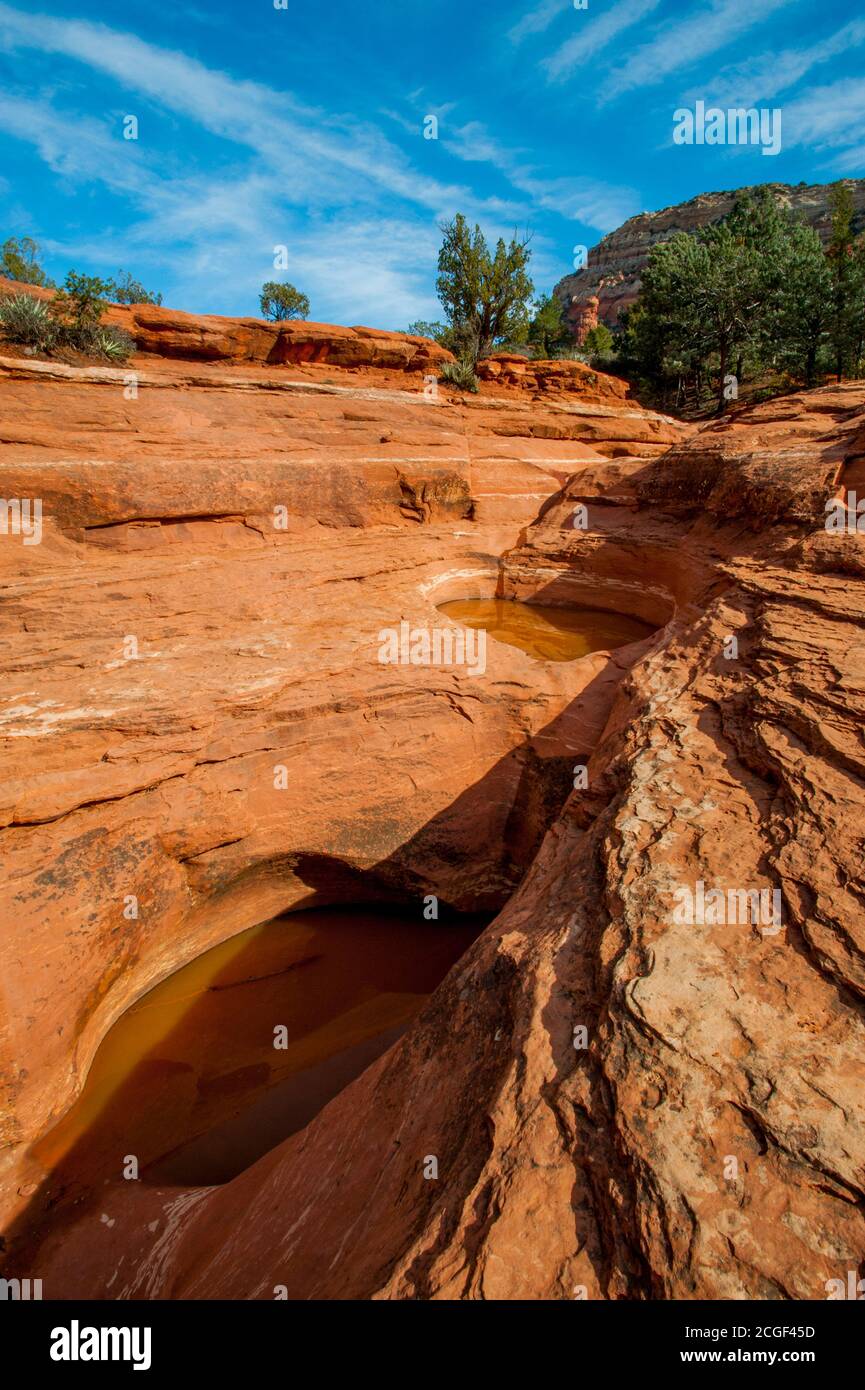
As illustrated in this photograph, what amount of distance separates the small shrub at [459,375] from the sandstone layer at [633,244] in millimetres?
60236

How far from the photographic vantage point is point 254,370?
41.2 ft

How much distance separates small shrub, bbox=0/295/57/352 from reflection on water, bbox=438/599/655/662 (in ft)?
29.1

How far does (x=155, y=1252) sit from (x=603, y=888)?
135 inches

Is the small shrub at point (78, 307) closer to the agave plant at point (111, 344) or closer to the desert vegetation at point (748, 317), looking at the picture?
the agave plant at point (111, 344)

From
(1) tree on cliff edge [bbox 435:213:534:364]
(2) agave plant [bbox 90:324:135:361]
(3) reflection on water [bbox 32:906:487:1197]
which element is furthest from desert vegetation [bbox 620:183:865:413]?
(3) reflection on water [bbox 32:906:487:1197]

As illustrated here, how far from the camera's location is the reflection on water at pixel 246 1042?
4414 mm

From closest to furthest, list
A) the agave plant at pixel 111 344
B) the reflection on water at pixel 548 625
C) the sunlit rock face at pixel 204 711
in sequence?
the sunlit rock face at pixel 204 711, the reflection on water at pixel 548 625, the agave plant at pixel 111 344

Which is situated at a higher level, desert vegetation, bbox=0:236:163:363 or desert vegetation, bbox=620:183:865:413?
desert vegetation, bbox=620:183:865:413

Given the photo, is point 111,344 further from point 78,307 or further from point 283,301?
point 283,301

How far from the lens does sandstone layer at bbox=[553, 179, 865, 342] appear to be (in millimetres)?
65938

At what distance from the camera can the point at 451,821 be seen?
658 cm

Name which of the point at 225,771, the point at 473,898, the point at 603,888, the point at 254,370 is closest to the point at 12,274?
the point at 254,370

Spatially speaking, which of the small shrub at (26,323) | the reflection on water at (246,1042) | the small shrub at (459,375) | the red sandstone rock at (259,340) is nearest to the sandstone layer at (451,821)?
the reflection on water at (246,1042)

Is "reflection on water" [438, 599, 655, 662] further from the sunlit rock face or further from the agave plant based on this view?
the agave plant
